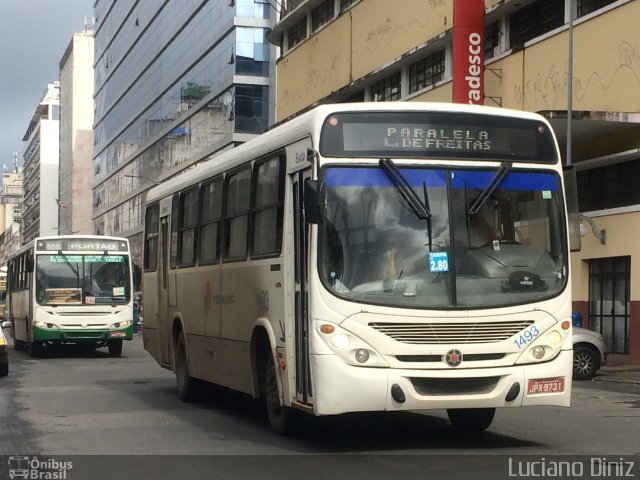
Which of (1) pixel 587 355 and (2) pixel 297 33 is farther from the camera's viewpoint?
(2) pixel 297 33

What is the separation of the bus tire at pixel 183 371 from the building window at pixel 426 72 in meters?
19.8

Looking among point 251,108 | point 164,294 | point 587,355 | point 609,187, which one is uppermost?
point 251,108

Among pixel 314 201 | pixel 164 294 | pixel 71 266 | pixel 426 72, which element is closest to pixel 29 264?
pixel 71 266

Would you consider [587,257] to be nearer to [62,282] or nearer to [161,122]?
[62,282]

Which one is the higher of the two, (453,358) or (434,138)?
(434,138)

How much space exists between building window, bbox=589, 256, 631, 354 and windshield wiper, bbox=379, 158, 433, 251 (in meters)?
16.5

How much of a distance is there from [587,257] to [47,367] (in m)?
13.1

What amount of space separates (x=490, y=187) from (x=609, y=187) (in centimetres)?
1673

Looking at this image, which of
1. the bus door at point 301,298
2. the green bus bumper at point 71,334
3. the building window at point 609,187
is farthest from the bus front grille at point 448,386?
the green bus bumper at point 71,334

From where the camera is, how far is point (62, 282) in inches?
1053

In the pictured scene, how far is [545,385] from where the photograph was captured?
9266 millimetres

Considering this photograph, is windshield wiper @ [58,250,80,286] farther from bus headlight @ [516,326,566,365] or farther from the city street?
bus headlight @ [516,326,566,365]

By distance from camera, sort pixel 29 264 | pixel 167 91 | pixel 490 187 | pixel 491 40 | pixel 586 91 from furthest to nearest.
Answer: pixel 167 91, pixel 491 40, pixel 29 264, pixel 586 91, pixel 490 187

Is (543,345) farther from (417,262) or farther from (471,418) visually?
(471,418)
